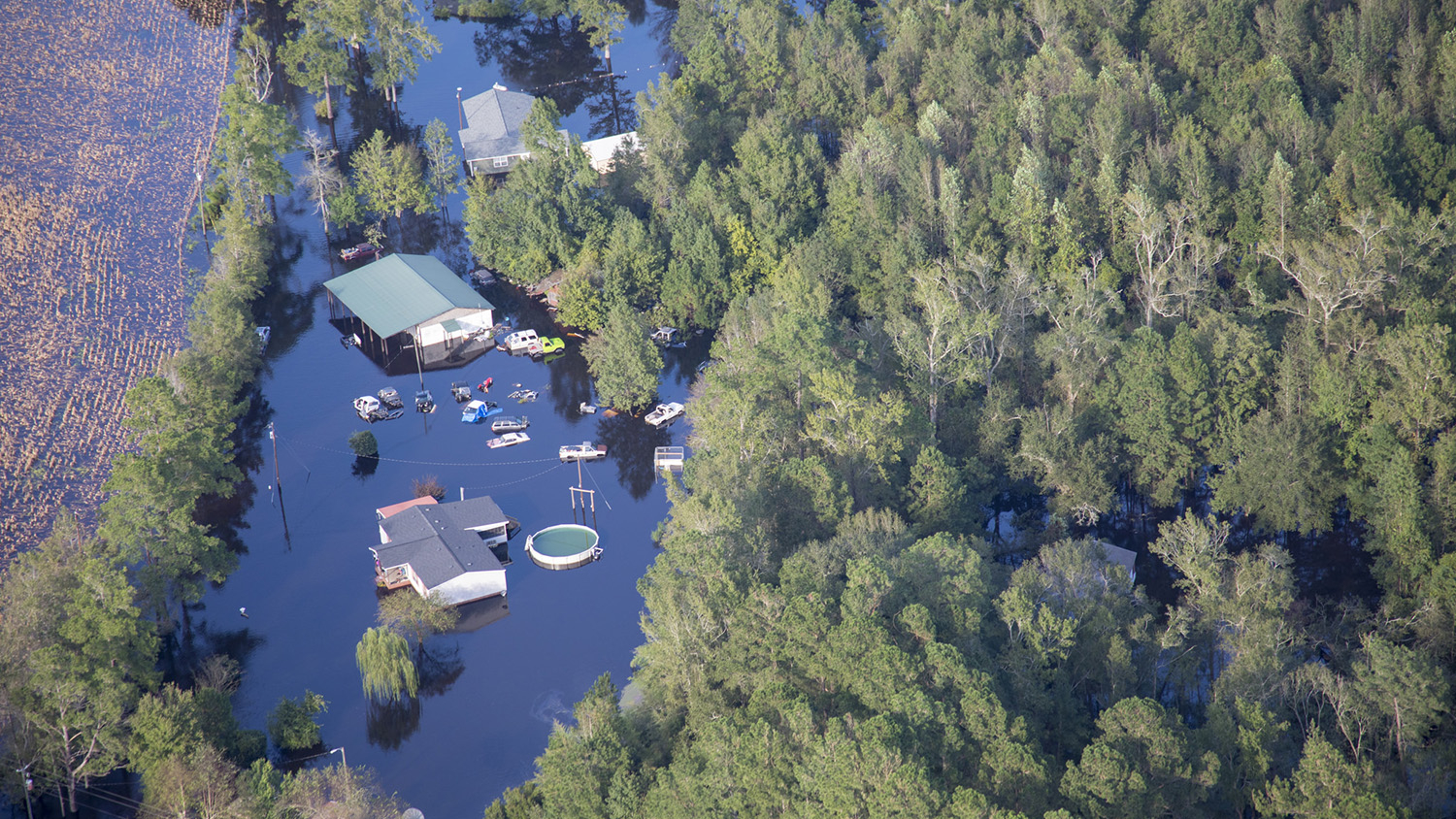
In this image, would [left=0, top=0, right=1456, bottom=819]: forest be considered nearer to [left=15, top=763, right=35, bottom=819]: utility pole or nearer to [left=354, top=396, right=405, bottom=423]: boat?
[left=15, top=763, right=35, bottom=819]: utility pole

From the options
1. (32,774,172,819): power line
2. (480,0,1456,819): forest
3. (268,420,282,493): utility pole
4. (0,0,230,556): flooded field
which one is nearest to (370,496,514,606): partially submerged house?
(268,420,282,493): utility pole

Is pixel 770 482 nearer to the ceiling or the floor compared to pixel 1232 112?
nearer to the floor

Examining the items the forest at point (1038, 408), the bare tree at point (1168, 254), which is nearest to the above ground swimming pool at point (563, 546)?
→ the forest at point (1038, 408)

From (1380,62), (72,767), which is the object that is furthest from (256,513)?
(1380,62)

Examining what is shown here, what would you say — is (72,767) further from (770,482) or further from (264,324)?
(264,324)

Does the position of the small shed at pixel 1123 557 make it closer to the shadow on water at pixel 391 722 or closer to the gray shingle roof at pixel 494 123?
the shadow on water at pixel 391 722

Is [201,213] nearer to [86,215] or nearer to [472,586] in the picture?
[86,215]
